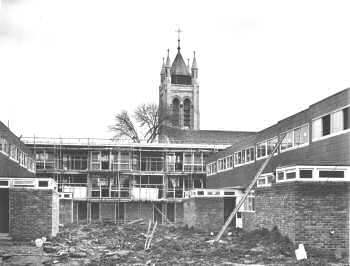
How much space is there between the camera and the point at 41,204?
24.7 m

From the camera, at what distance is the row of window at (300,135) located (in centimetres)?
2389

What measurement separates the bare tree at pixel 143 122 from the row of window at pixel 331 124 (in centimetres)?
4397

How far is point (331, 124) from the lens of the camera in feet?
81.9

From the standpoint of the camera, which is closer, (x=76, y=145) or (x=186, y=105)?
(x=76, y=145)

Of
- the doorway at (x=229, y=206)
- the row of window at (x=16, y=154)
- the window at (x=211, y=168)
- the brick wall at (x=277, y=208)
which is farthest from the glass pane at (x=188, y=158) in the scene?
the brick wall at (x=277, y=208)

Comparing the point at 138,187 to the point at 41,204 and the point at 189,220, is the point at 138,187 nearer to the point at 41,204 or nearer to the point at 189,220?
the point at 189,220

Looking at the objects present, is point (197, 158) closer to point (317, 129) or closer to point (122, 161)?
point (122, 161)

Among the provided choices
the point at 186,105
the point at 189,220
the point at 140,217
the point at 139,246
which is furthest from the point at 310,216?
the point at 186,105

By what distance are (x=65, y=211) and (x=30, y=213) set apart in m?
21.7

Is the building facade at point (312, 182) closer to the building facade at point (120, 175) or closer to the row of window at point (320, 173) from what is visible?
the row of window at point (320, 173)

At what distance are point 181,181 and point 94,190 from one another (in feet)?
28.0

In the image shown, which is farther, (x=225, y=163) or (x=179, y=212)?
(x=179, y=212)

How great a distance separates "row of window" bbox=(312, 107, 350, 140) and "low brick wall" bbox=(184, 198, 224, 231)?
1120cm

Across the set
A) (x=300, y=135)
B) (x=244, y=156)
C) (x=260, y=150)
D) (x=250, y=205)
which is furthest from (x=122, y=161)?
(x=300, y=135)
